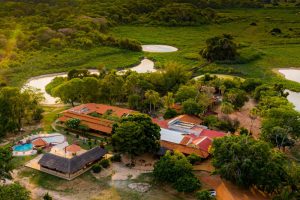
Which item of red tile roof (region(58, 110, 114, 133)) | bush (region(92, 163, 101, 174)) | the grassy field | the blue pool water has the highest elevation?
red tile roof (region(58, 110, 114, 133))

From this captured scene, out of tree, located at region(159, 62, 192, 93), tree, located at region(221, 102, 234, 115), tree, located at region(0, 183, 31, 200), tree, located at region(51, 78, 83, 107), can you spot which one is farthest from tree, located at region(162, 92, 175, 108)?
tree, located at region(0, 183, 31, 200)

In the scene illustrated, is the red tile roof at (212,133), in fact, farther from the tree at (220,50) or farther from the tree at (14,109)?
the tree at (220,50)

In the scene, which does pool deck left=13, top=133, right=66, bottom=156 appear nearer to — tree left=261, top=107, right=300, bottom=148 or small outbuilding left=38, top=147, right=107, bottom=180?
small outbuilding left=38, top=147, right=107, bottom=180

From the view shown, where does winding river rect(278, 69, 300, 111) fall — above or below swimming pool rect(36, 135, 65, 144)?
above

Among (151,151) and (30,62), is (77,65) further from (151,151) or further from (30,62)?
(151,151)

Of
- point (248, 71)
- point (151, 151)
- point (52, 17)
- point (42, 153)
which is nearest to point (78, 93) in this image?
point (42, 153)
